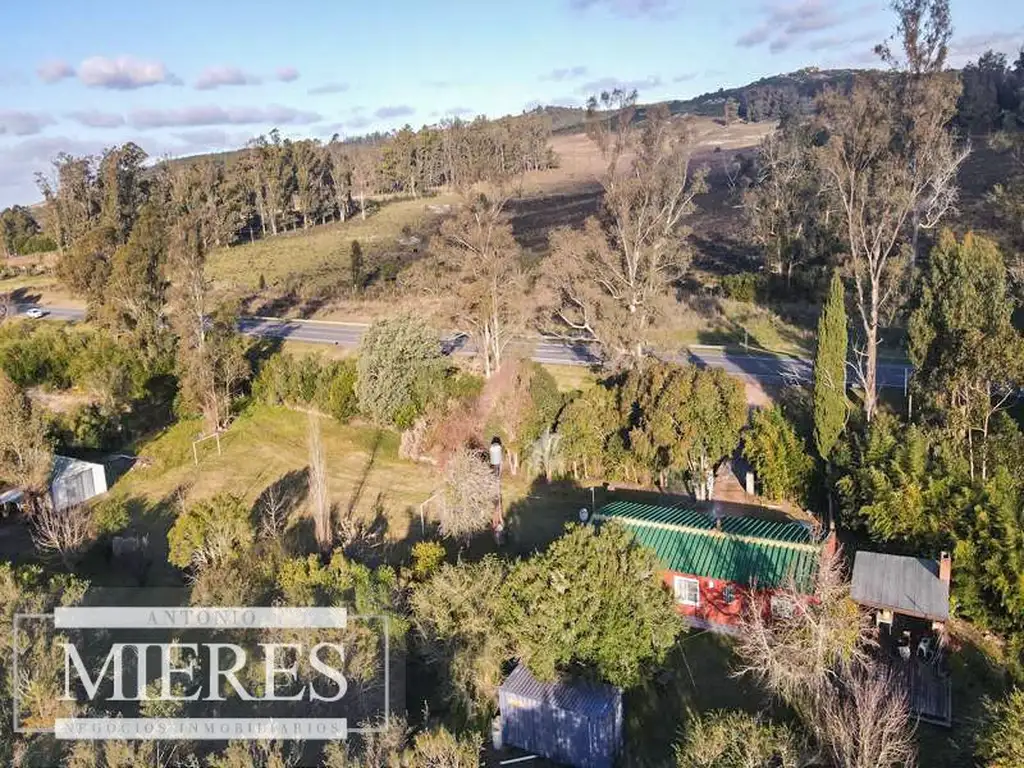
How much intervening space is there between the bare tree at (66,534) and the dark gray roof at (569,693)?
1581 centimetres

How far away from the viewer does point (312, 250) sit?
77.9m

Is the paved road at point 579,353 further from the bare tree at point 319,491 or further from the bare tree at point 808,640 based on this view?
the bare tree at point 808,640

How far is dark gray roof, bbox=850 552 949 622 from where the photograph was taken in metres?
17.8

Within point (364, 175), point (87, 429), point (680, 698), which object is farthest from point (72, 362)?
point (364, 175)

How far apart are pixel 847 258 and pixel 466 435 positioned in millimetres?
24308

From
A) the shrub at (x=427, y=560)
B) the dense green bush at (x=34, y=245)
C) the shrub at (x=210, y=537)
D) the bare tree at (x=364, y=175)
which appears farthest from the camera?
the bare tree at (x=364, y=175)

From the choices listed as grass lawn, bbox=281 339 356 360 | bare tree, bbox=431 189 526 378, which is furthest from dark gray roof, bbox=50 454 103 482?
bare tree, bbox=431 189 526 378

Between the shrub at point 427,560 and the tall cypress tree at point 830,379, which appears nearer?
the shrub at point 427,560

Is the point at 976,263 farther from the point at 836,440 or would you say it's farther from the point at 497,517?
the point at 497,517

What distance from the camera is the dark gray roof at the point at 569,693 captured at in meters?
16.1

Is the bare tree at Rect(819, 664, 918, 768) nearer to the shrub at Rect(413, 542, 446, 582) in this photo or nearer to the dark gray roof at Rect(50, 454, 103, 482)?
the shrub at Rect(413, 542, 446, 582)

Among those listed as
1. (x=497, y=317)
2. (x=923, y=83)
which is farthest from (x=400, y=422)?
(x=923, y=83)

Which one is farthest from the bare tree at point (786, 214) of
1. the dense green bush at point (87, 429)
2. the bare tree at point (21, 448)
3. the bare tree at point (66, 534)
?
the bare tree at point (21, 448)

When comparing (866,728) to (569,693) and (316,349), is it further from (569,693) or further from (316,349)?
(316,349)
